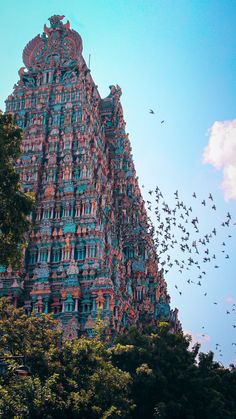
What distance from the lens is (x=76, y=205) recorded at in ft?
118

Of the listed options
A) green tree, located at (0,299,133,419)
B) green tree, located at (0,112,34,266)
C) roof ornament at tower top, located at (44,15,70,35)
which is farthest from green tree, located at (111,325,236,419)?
roof ornament at tower top, located at (44,15,70,35)

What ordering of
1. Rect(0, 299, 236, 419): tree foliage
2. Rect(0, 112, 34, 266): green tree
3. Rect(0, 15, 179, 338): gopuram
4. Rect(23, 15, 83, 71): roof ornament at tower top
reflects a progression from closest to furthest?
Rect(0, 112, 34, 266): green tree < Rect(0, 299, 236, 419): tree foliage < Rect(0, 15, 179, 338): gopuram < Rect(23, 15, 83, 71): roof ornament at tower top

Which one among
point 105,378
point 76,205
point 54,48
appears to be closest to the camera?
point 105,378

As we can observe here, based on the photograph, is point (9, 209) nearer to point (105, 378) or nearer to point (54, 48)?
point (105, 378)

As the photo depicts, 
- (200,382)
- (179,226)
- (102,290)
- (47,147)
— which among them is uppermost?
(47,147)

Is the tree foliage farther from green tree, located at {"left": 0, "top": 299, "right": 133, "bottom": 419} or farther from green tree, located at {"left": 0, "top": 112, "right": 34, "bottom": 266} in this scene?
green tree, located at {"left": 0, "top": 112, "right": 34, "bottom": 266}

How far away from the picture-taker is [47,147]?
1602 inches

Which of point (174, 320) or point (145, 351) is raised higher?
point (174, 320)

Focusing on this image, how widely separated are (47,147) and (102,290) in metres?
14.5

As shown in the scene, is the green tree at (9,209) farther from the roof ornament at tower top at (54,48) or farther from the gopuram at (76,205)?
the roof ornament at tower top at (54,48)

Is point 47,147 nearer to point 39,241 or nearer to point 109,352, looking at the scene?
point 39,241

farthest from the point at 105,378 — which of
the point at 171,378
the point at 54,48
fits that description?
the point at 54,48

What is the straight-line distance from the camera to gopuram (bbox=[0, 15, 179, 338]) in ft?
107

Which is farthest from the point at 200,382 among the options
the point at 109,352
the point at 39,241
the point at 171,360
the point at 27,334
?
the point at 39,241
